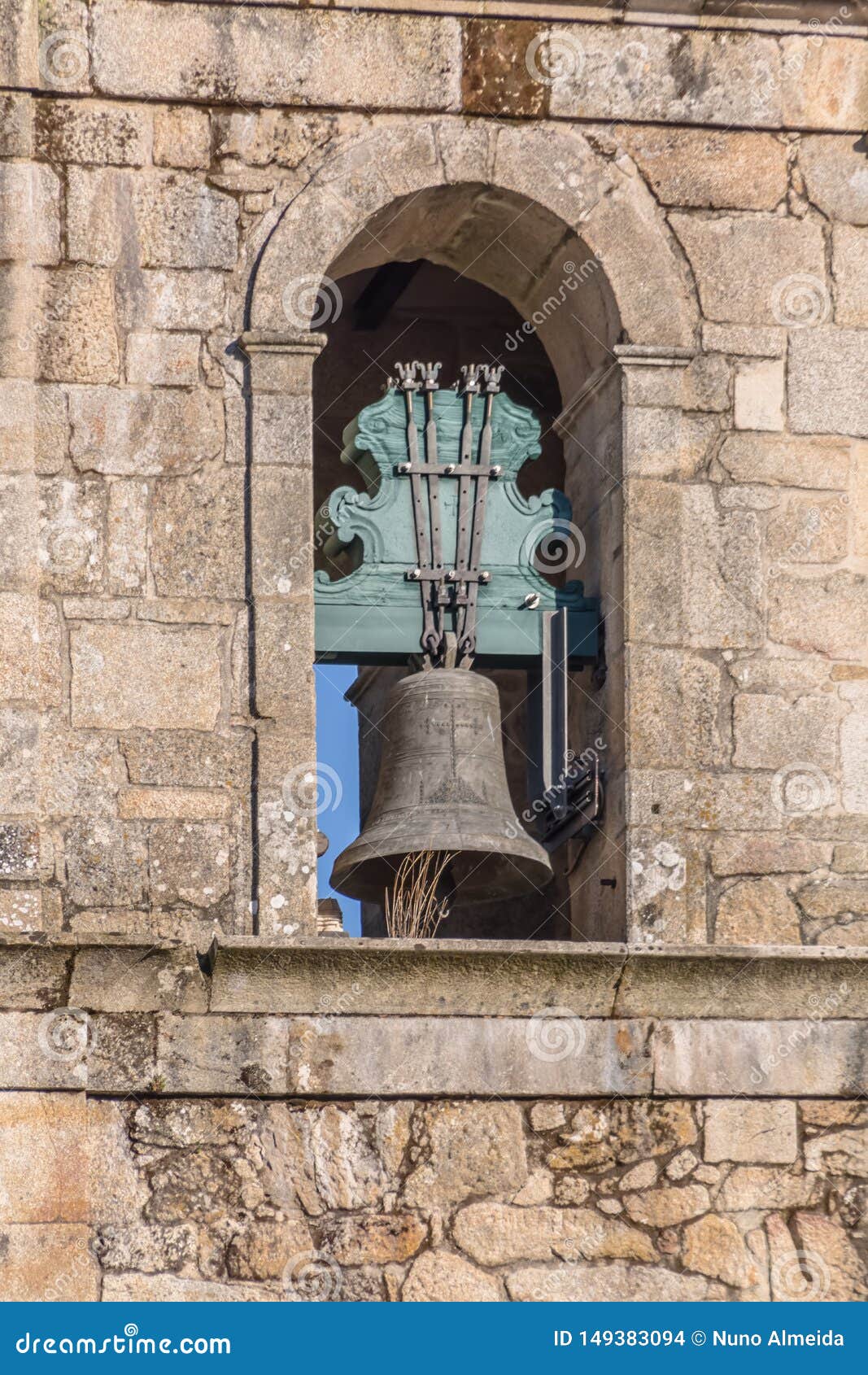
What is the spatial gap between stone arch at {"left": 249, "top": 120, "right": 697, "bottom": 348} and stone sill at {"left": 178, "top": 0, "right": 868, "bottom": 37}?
0.30 meters

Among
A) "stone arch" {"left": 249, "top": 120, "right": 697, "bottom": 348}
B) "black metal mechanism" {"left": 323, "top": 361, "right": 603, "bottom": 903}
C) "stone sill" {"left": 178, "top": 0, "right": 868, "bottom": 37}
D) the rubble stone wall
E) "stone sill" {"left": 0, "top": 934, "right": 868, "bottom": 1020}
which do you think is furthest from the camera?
"stone sill" {"left": 178, "top": 0, "right": 868, "bottom": 37}

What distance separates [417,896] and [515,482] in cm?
130

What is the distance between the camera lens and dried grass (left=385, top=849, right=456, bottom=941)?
8711 millimetres

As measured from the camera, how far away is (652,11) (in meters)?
9.25

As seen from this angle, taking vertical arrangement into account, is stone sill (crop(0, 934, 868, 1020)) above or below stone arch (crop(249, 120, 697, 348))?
below

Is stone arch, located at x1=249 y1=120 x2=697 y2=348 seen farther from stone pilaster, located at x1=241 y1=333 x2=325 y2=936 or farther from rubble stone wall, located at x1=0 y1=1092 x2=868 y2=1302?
rubble stone wall, located at x1=0 y1=1092 x2=868 y2=1302

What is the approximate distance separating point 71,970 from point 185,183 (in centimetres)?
205

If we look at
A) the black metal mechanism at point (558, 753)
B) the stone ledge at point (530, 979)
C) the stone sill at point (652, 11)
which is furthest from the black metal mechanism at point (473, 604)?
the stone sill at point (652, 11)

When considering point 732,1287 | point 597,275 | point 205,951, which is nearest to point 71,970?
point 205,951

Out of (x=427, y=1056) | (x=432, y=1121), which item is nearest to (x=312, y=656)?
(x=427, y=1056)

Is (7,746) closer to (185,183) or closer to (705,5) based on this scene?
(185,183)

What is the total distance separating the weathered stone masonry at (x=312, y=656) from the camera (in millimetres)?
8203

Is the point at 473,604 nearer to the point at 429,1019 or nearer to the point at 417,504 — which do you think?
the point at 417,504

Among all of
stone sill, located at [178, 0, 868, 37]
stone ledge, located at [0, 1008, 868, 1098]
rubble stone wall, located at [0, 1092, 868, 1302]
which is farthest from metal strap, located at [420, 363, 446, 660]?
rubble stone wall, located at [0, 1092, 868, 1302]
